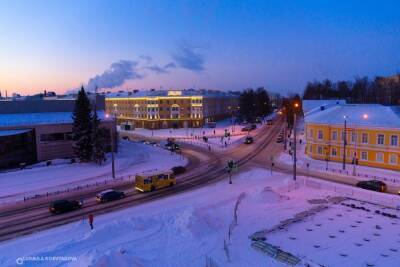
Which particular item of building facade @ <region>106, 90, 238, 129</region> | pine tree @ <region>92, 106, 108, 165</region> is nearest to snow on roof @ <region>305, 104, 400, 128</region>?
pine tree @ <region>92, 106, 108, 165</region>

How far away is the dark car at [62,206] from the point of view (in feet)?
101

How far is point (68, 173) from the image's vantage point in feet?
149

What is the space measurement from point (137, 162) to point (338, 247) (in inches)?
1419

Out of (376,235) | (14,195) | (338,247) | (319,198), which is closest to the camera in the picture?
(338,247)

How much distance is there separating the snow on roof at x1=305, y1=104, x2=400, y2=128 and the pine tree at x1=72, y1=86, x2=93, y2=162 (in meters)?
33.4

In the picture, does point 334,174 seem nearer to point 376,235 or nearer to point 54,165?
point 376,235

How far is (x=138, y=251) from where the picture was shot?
22078 mm

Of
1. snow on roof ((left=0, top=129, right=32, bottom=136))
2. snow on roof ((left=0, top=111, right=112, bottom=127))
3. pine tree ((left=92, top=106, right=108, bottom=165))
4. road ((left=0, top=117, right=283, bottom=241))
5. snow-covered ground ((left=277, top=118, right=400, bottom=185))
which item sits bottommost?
road ((left=0, top=117, right=283, bottom=241))

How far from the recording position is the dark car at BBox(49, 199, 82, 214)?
30712 millimetres

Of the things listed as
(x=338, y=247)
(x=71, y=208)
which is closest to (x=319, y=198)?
(x=338, y=247)

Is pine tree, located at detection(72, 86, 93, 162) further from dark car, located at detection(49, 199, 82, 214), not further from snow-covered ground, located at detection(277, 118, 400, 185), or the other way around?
snow-covered ground, located at detection(277, 118, 400, 185)

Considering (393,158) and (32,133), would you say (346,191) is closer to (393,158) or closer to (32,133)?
(393,158)

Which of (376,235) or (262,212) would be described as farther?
(262,212)

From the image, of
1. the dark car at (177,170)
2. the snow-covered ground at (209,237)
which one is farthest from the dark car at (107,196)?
the dark car at (177,170)
